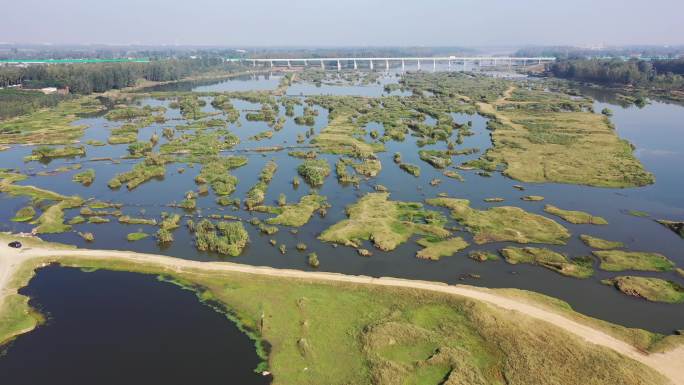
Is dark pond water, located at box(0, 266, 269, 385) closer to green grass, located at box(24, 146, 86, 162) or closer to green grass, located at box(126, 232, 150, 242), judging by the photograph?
green grass, located at box(126, 232, 150, 242)


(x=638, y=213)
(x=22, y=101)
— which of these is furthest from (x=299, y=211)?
(x=22, y=101)

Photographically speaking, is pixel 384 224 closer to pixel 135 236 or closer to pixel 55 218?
pixel 135 236

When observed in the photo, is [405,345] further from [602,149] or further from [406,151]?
[602,149]

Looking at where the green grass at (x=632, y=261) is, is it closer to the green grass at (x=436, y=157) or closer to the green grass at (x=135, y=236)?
the green grass at (x=436, y=157)

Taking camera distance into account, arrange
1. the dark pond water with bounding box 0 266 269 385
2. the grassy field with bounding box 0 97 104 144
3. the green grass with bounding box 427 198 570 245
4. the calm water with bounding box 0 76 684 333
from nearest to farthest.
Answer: the dark pond water with bounding box 0 266 269 385
the calm water with bounding box 0 76 684 333
the green grass with bounding box 427 198 570 245
the grassy field with bounding box 0 97 104 144

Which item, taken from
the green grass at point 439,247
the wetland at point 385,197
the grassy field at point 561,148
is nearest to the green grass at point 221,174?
the wetland at point 385,197

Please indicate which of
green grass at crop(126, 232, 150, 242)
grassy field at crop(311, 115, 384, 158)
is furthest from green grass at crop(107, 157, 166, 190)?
grassy field at crop(311, 115, 384, 158)
